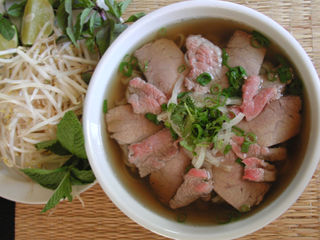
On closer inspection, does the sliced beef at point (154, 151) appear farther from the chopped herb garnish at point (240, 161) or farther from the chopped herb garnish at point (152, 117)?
the chopped herb garnish at point (240, 161)

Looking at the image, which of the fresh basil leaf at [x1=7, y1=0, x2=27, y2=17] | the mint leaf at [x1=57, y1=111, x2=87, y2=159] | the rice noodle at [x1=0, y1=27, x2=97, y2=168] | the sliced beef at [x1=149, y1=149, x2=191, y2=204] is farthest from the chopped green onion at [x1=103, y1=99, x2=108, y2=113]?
the fresh basil leaf at [x1=7, y1=0, x2=27, y2=17]

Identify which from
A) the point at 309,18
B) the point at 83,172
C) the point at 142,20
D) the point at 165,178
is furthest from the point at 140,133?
the point at 309,18

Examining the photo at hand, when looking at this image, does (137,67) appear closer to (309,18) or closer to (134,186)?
(134,186)

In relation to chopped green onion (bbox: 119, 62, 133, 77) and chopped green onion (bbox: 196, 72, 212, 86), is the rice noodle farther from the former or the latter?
chopped green onion (bbox: 196, 72, 212, 86)

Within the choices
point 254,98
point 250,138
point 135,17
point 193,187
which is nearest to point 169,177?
point 193,187

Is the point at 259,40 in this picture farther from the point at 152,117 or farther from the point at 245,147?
the point at 152,117
